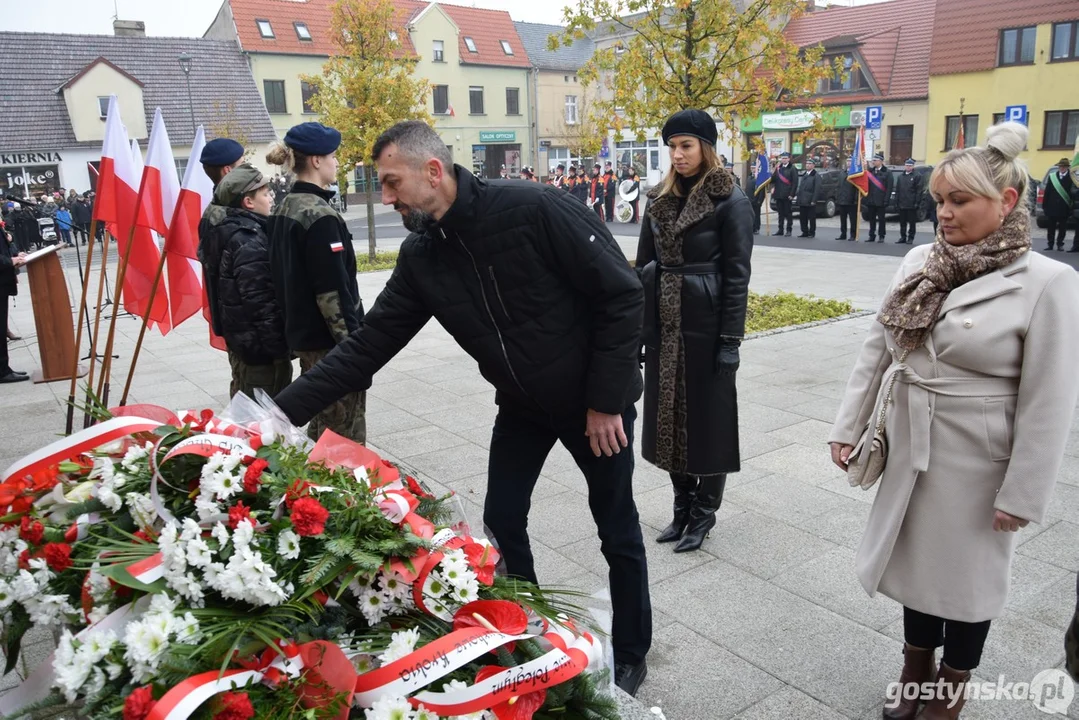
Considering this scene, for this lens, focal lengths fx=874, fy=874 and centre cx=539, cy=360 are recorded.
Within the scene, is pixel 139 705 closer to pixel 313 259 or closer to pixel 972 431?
pixel 972 431

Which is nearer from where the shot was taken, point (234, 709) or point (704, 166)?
point (234, 709)

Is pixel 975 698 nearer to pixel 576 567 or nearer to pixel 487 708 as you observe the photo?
pixel 576 567

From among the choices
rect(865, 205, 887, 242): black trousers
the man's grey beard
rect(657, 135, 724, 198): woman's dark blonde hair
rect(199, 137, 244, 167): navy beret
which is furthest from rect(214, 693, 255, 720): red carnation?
rect(865, 205, 887, 242): black trousers

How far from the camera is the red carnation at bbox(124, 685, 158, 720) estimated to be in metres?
1.50

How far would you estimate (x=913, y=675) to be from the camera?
9.69 ft

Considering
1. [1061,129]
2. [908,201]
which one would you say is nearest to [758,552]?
[908,201]

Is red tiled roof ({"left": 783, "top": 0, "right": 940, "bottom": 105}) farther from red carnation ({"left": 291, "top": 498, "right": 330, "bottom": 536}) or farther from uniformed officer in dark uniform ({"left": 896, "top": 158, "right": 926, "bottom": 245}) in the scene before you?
red carnation ({"left": 291, "top": 498, "right": 330, "bottom": 536})

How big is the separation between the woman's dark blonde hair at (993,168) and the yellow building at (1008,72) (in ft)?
97.5

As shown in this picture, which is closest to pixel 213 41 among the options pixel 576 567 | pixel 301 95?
pixel 301 95

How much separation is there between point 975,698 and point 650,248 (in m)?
2.44

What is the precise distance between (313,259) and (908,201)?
60.8ft

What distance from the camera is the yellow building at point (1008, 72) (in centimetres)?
2955

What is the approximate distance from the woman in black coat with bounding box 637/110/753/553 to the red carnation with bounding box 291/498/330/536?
267 cm

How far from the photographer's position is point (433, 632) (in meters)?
1.81
